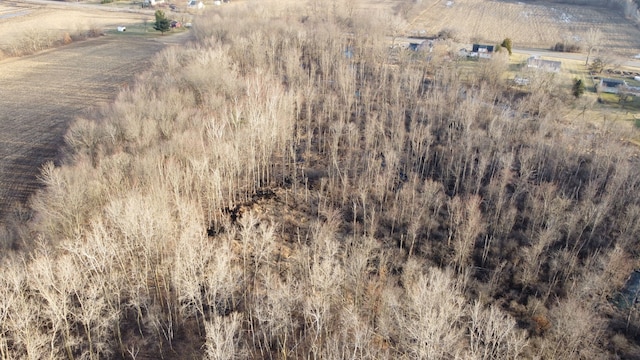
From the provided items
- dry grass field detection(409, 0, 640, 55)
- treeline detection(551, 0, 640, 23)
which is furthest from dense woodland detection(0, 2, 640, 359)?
treeline detection(551, 0, 640, 23)

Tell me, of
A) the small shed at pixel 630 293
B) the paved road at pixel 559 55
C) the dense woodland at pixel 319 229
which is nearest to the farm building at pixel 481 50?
the paved road at pixel 559 55

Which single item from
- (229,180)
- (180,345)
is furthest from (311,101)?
(180,345)

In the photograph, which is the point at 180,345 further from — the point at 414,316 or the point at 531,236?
the point at 531,236

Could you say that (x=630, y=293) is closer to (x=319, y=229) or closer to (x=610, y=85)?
(x=319, y=229)

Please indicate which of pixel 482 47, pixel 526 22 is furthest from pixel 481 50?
pixel 526 22

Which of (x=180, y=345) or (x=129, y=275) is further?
(x=129, y=275)

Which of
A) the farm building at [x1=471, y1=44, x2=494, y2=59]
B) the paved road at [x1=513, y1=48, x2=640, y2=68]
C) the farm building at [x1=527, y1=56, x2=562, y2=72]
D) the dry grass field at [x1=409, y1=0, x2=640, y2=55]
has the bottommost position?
the farm building at [x1=527, y1=56, x2=562, y2=72]

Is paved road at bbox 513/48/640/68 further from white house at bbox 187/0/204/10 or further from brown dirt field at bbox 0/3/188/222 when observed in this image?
white house at bbox 187/0/204/10
